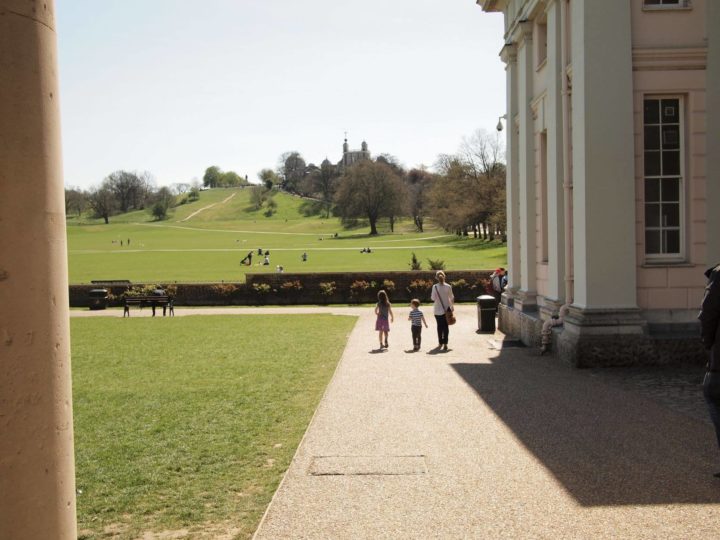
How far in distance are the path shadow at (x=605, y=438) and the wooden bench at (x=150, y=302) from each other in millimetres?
18913

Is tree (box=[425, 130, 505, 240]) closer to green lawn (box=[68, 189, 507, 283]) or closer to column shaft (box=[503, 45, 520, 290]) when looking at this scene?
green lawn (box=[68, 189, 507, 283])

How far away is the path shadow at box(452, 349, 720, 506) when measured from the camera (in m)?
6.57

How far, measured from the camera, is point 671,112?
14.0 m

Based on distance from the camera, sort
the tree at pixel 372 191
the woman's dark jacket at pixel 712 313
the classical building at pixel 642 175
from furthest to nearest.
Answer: the tree at pixel 372 191 < the classical building at pixel 642 175 < the woman's dark jacket at pixel 712 313

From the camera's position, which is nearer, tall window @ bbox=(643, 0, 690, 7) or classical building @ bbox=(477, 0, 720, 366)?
classical building @ bbox=(477, 0, 720, 366)

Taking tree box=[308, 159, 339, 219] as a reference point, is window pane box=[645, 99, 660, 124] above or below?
below

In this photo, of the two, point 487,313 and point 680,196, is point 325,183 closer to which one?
point 487,313

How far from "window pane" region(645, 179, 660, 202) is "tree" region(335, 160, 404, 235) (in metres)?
98.3

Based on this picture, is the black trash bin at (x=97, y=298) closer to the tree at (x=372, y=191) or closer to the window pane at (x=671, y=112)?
the window pane at (x=671, y=112)

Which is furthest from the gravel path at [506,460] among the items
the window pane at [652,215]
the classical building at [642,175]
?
the window pane at [652,215]

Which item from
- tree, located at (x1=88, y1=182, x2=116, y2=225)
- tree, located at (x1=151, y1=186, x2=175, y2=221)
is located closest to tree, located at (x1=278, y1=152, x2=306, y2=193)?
tree, located at (x1=151, y1=186, x2=175, y2=221)

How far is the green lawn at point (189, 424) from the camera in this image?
6.50m

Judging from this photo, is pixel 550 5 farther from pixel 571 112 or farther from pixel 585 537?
pixel 585 537

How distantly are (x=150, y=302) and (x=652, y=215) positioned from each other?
21936mm
